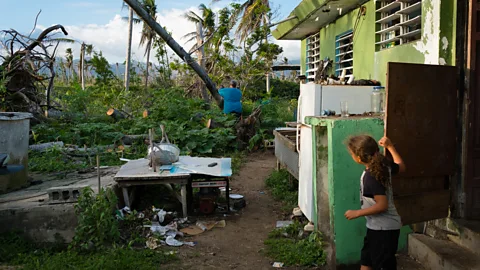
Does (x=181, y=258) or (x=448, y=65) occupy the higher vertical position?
(x=448, y=65)

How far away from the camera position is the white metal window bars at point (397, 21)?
5914mm

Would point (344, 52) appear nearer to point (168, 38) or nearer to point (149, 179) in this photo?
point (168, 38)

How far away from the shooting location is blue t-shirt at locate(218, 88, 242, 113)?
1259cm

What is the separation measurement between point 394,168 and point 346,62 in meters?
6.60

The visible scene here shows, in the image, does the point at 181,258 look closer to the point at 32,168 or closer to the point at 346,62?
the point at 32,168

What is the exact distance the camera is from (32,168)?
8367mm

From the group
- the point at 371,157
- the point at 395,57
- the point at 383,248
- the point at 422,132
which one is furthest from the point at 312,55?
the point at 383,248

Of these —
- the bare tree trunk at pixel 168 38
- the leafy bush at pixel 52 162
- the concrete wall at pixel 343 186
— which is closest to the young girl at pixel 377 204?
the concrete wall at pixel 343 186

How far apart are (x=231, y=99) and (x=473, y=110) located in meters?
9.15

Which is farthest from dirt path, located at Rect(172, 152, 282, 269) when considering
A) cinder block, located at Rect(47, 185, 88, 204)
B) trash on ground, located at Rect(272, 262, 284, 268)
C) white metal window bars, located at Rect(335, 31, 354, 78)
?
white metal window bars, located at Rect(335, 31, 354, 78)

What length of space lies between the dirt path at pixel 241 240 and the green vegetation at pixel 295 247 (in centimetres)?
13

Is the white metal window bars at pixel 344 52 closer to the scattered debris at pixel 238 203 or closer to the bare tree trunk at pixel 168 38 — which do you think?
the scattered debris at pixel 238 203

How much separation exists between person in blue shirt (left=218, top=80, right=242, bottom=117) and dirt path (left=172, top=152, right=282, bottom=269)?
16.9 ft

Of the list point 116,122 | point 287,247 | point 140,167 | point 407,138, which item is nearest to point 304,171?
point 287,247
